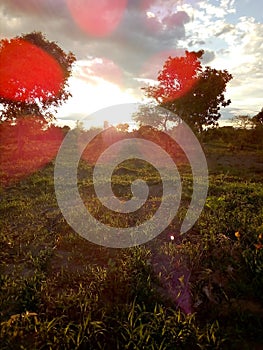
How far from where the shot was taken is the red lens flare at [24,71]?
74.7 ft

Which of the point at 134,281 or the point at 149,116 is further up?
the point at 149,116

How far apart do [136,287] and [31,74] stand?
22.2 m

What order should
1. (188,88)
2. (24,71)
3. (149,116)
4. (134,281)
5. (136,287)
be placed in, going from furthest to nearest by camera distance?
(149,116), (188,88), (24,71), (134,281), (136,287)

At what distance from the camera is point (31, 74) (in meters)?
23.5

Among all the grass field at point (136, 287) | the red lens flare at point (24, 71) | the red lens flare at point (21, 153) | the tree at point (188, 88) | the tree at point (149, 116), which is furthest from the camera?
the tree at point (149, 116)

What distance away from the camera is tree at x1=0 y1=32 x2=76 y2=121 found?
22781 millimetres

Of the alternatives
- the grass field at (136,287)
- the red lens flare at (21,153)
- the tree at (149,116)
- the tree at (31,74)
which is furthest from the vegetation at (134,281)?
the tree at (149,116)

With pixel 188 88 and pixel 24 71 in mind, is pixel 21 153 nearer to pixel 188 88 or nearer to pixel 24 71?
pixel 24 71

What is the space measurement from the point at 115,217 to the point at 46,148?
24219 mm

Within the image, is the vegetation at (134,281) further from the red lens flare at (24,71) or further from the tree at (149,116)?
the tree at (149,116)

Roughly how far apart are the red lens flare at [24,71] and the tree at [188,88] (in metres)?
13.1

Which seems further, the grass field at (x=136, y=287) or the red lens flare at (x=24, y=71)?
the red lens flare at (x=24, y=71)

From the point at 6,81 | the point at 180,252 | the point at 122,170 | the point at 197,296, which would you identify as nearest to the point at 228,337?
the point at 197,296

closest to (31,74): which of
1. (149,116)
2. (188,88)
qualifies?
(188,88)
